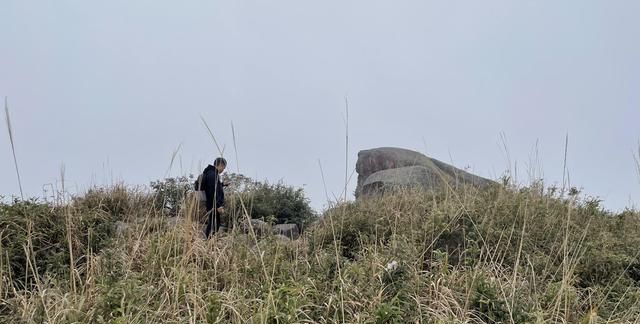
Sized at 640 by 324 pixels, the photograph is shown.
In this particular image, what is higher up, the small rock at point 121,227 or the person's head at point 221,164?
the person's head at point 221,164

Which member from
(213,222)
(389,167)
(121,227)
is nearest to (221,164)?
(213,222)

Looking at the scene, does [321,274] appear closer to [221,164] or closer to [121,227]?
[221,164]

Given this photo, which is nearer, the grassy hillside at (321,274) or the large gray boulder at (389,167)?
the grassy hillside at (321,274)

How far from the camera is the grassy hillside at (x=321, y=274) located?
3152 mm

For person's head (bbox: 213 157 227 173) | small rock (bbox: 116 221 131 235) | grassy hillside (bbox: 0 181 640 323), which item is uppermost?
person's head (bbox: 213 157 227 173)

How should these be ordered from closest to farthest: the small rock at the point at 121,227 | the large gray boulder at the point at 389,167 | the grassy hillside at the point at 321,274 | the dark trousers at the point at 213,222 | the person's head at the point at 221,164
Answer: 1. the grassy hillside at the point at 321,274
2. the person's head at the point at 221,164
3. the small rock at the point at 121,227
4. the dark trousers at the point at 213,222
5. the large gray boulder at the point at 389,167

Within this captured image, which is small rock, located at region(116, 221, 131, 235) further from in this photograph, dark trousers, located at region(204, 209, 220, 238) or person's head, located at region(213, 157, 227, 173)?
person's head, located at region(213, 157, 227, 173)

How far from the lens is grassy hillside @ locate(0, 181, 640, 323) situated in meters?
3.15

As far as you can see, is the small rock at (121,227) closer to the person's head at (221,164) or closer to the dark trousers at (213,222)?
the dark trousers at (213,222)

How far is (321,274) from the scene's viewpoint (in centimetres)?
376

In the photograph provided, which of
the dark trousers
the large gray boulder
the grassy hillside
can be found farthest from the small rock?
the large gray boulder

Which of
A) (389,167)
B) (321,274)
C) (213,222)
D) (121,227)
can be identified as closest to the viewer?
(321,274)

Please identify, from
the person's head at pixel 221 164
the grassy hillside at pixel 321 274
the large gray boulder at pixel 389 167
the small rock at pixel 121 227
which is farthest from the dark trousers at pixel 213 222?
the large gray boulder at pixel 389 167

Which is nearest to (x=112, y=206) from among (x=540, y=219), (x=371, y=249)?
(x=371, y=249)
